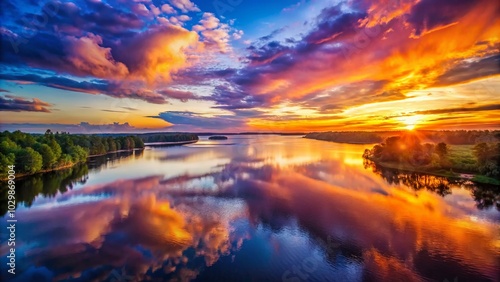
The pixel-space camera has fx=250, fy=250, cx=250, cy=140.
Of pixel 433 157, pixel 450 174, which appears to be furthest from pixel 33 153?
pixel 433 157

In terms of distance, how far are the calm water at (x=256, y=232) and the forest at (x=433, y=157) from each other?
9.64m

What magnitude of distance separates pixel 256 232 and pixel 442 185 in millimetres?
43277

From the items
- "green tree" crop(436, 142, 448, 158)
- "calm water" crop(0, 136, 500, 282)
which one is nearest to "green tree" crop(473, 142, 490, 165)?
"green tree" crop(436, 142, 448, 158)

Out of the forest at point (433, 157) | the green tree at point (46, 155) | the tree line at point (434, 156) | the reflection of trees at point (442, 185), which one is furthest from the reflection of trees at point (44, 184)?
the tree line at point (434, 156)

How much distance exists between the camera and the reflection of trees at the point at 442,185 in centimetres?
3844

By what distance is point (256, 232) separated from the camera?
25578 millimetres

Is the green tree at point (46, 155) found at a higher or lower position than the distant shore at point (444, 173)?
higher

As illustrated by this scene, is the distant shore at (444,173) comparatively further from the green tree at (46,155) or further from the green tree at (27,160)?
the green tree at (46,155)

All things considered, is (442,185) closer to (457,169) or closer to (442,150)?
(457,169)

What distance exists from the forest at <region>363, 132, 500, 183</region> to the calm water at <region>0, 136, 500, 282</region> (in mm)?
9640

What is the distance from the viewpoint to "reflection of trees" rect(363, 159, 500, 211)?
38.4m

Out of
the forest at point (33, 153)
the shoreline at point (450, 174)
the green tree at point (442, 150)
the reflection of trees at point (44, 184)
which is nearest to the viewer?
the reflection of trees at point (44, 184)

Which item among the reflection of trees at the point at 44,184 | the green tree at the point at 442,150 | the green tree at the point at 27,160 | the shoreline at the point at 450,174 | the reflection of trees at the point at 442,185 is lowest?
the reflection of trees at the point at 44,184

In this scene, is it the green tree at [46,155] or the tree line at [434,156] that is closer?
the tree line at [434,156]
